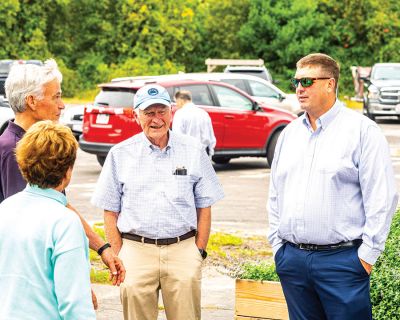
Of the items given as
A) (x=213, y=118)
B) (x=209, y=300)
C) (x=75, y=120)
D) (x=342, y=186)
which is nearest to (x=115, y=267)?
(x=342, y=186)

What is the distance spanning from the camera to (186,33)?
52.8 m

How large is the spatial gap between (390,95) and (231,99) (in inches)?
527

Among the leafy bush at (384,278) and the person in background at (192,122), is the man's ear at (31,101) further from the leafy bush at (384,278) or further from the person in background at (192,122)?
the person in background at (192,122)

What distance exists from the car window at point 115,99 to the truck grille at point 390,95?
48.3 ft

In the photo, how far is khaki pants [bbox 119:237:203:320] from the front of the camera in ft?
18.7

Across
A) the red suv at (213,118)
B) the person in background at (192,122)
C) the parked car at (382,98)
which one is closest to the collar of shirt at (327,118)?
the person in background at (192,122)

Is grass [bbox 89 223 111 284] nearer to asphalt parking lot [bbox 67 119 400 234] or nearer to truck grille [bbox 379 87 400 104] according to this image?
asphalt parking lot [bbox 67 119 400 234]

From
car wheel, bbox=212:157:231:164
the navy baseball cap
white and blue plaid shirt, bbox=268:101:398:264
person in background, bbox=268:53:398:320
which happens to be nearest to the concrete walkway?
the navy baseball cap

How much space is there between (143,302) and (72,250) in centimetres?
187

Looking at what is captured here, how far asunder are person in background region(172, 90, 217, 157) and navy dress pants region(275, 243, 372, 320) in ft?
32.2

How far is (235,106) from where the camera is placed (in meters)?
A: 19.5

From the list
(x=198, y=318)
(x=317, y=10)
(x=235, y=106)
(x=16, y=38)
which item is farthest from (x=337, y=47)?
(x=198, y=318)

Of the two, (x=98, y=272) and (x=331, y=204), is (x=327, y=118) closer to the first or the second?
(x=331, y=204)

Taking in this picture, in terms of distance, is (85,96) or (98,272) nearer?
(98,272)
